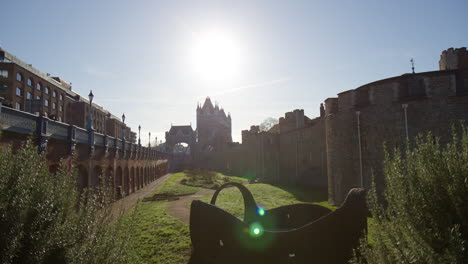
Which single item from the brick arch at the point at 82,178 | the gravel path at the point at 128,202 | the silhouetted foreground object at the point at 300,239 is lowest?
the gravel path at the point at 128,202

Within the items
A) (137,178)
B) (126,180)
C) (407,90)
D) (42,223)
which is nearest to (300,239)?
(42,223)

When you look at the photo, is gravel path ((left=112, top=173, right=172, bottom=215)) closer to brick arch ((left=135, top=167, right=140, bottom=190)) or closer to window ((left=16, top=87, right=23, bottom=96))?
brick arch ((left=135, top=167, right=140, bottom=190))

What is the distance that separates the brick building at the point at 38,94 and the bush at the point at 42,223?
25.7 meters

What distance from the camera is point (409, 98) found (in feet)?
46.6

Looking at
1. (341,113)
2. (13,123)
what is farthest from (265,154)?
(13,123)

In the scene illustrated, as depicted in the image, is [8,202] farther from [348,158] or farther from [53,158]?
[348,158]

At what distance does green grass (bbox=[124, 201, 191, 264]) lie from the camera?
8320mm

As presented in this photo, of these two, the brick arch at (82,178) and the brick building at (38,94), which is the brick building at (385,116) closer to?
the brick arch at (82,178)

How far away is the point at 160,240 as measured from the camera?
10.2 meters

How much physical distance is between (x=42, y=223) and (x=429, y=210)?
17.3 feet

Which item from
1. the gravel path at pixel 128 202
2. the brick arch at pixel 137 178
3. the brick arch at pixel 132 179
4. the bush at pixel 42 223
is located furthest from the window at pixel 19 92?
the bush at pixel 42 223

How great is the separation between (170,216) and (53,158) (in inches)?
255

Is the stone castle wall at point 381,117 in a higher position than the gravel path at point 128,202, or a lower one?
higher

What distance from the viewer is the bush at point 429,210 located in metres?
2.95
